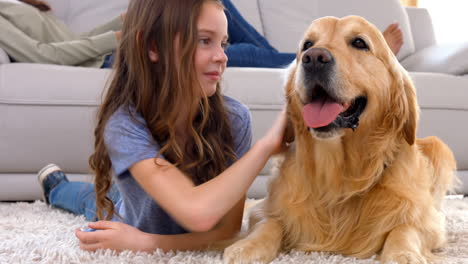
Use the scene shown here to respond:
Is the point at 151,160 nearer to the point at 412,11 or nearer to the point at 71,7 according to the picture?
the point at 71,7

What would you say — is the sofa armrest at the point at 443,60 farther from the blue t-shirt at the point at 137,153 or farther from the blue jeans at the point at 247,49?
the blue t-shirt at the point at 137,153

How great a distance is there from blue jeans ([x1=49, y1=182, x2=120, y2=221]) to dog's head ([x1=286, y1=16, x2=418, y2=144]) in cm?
98

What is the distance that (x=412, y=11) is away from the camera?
4121 millimetres

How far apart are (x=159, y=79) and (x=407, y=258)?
865 mm

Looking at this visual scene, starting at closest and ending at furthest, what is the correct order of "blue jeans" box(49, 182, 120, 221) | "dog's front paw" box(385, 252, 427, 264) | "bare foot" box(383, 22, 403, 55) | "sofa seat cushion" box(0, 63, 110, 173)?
"dog's front paw" box(385, 252, 427, 264) < "blue jeans" box(49, 182, 120, 221) < "sofa seat cushion" box(0, 63, 110, 173) < "bare foot" box(383, 22, 403, 55)

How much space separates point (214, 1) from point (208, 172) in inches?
21.2

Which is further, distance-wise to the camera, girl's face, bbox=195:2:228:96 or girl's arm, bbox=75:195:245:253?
girl's face, bbox=195:2:228:96

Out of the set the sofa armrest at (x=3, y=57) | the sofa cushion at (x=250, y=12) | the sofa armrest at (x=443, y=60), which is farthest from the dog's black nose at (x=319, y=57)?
the sofa cushion at (x=250, y=12)

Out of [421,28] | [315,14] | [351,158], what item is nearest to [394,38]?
[315,14]

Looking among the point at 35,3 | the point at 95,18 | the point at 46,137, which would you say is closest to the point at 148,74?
the point at 46,137

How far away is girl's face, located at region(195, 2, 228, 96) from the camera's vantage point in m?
1.44

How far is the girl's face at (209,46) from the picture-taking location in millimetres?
1441

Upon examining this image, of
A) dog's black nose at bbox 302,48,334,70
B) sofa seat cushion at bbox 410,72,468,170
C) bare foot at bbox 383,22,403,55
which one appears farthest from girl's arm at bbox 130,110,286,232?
bare foot at bbox 383,22,403,55

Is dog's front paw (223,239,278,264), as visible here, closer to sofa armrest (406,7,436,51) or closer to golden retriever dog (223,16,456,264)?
golden retriever dog (223,16,456,264)
